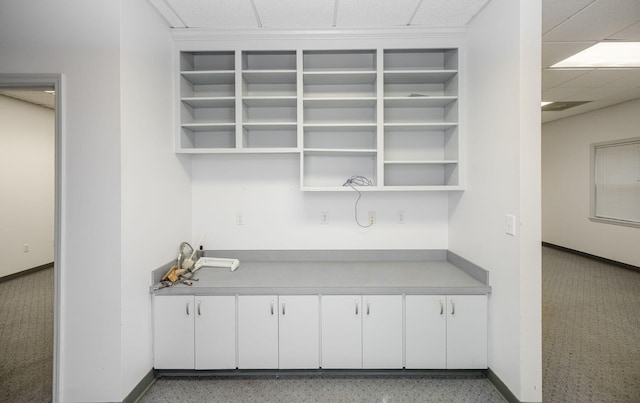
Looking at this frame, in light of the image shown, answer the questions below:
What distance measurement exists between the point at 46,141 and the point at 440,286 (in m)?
6.29

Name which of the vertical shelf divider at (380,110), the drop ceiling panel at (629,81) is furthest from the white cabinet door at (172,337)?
the drop ceiling panel at (629,81)

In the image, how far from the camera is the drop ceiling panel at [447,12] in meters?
2.10

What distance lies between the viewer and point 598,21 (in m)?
2.42

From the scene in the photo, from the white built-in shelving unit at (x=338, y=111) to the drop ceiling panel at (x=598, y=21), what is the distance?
0.98 meters

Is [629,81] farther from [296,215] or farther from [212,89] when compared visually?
[212,89]

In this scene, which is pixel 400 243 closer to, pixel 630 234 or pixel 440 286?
pixel 440 286

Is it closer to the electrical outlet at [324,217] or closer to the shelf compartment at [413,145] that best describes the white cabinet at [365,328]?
the electrical outlet at [324,217]

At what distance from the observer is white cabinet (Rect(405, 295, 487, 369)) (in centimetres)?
211

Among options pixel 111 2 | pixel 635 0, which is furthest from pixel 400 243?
pixel 111 2

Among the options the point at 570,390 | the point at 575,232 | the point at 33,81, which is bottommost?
the point at 570,390

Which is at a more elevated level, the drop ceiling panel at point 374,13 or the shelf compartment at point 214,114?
the drop ceiling panel at point 374,13

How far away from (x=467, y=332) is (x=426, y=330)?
0.30 metres

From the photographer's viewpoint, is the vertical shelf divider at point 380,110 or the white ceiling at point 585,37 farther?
the vertical shelf divider at point 380,110

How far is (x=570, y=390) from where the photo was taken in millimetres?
2078
